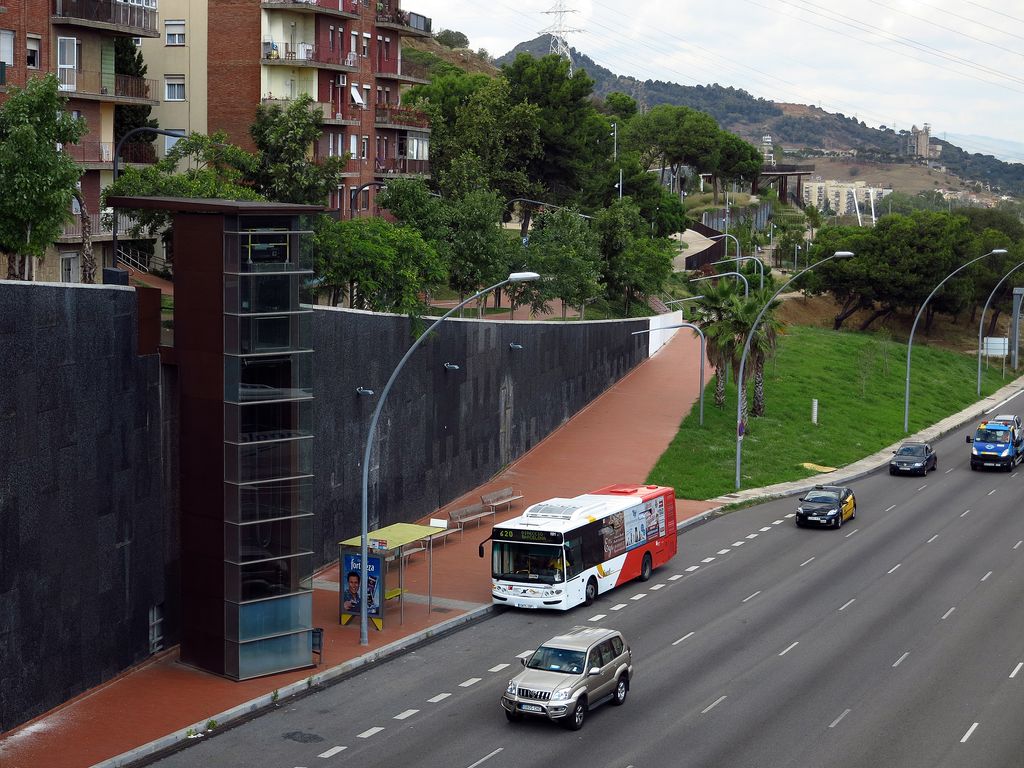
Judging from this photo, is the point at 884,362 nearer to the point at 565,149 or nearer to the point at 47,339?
the point at 565,149

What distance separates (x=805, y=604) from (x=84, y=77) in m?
32.5

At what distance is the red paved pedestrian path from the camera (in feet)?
77.8

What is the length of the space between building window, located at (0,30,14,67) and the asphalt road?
26.0 metres

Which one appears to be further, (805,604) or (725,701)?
(805,604)

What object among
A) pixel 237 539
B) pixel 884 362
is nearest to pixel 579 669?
pixel 237 539

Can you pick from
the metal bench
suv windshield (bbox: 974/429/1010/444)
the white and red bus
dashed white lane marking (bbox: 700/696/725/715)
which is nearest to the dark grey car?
suv windshield (bbox: 974/429/1010/444)

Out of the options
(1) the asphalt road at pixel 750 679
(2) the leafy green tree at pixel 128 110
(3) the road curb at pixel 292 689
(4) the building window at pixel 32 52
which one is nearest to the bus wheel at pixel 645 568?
(1) the asphalt road at pixel 750 679

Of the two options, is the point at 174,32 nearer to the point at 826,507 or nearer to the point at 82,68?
the point at 82,68

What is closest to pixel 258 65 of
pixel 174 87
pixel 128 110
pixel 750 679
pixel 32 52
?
pixel 174 87

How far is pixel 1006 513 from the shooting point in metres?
48.5

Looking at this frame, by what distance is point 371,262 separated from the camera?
47.4 metres

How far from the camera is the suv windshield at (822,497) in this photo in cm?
4556

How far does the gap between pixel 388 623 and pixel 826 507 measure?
1891 cm

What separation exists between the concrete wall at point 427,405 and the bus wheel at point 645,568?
8526mm
